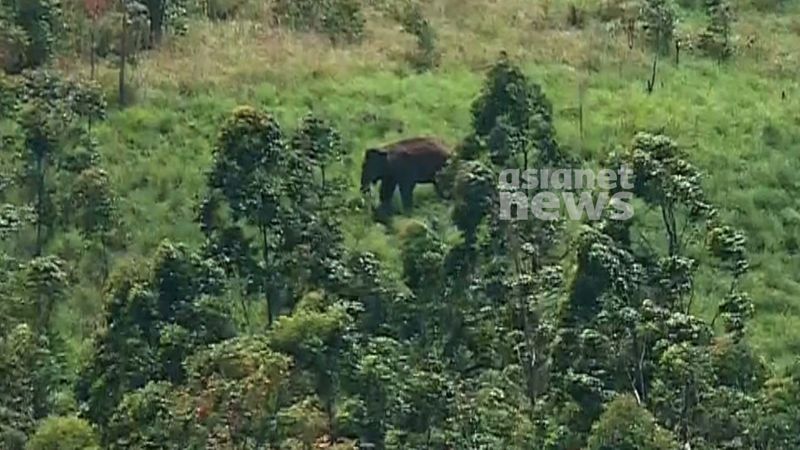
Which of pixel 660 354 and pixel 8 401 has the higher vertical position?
pixel 660 354

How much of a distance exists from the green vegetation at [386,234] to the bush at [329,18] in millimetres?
38

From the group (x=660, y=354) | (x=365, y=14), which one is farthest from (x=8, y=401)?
(x=365, y=14)

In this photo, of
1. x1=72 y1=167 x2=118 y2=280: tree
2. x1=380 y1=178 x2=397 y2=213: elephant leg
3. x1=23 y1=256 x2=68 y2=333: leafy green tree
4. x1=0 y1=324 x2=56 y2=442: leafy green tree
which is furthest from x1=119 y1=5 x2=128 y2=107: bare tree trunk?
x1=0 y1=324 x2=56 y2=442: leafy green tree

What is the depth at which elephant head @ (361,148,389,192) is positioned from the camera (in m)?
15.9

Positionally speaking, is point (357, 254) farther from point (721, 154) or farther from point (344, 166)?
point (721, 154)

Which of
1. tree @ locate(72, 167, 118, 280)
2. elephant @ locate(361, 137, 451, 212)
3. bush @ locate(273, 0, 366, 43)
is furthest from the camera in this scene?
bush @ locate(273, 0, 366, 43)

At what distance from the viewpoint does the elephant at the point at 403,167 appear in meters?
15.9

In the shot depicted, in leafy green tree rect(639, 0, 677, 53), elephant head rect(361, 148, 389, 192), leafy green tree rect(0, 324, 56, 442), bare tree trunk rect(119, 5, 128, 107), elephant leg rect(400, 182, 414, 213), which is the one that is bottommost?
leafy green tree rect(0, 324, 56, 442)

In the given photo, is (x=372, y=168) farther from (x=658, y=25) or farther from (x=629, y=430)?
(x=629, y=430)

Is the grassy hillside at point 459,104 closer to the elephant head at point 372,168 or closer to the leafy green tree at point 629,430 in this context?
the elephant head at point 372,168

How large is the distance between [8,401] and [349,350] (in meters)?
2.39

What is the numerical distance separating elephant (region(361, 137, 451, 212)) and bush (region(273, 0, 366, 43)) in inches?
145

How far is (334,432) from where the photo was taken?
37.5 ft

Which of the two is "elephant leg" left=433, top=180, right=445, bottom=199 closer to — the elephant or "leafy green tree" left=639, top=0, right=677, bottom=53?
the elephant
